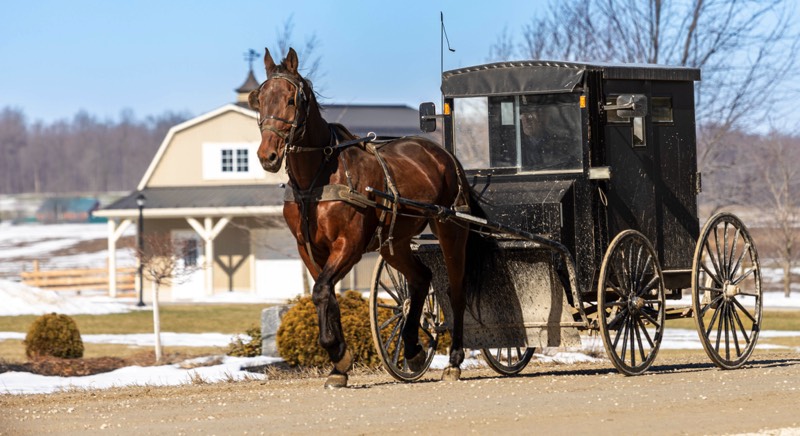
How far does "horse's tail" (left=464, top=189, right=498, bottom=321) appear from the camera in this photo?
11.7 metres

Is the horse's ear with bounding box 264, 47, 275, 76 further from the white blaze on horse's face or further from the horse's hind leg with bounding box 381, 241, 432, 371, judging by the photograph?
the horse's hind leg with bounding box 381, 241, 432, 371

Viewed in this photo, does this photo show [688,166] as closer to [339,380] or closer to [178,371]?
[339,380]

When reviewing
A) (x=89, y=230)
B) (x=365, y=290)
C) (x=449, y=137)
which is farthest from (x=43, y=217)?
(x=449, y=137)

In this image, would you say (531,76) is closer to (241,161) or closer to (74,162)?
(241,161)

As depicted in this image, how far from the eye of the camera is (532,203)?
11430 mm

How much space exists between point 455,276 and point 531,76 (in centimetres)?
205

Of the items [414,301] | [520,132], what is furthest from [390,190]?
[520,132]

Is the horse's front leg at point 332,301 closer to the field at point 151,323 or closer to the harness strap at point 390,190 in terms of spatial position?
the harness strap at point 390,190

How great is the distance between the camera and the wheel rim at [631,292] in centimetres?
1122

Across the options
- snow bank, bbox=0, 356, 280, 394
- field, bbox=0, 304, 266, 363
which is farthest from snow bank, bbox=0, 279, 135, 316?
snow bank, bbox=0, 356, 280, 394

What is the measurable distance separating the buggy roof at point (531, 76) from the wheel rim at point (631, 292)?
1.55 meters

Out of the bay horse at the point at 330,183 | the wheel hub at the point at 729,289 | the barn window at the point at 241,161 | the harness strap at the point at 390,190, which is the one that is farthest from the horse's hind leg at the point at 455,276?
the barn window at the point at 241,161

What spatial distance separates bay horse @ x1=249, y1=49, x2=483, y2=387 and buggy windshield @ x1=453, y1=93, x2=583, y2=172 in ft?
3.33

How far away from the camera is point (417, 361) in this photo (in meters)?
11.6
